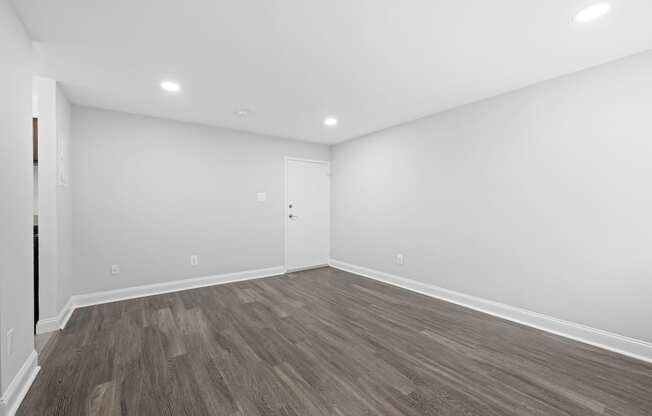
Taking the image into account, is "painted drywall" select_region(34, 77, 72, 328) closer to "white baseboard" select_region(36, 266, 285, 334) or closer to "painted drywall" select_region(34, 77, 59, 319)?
"painted drywall" select_region(34, 77, 59, 319)

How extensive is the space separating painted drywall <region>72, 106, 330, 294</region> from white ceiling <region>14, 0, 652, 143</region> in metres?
0.57

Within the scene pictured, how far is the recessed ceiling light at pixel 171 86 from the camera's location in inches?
106

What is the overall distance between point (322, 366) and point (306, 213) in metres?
3.32

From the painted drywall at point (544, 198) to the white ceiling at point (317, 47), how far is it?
0.31m

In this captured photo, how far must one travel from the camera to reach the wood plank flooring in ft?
5.34

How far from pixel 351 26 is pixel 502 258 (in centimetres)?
276

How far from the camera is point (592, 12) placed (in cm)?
169

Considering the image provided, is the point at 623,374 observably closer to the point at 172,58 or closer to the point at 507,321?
the point at 507,321

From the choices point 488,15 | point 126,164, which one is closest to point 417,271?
point 488,15

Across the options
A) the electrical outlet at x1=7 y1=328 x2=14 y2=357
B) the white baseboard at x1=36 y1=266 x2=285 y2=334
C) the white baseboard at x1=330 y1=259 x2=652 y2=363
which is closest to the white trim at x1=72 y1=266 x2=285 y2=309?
the white baseboard at x1=36 y1=266 x2=285 y2=334

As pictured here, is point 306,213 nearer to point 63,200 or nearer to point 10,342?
point 63,200

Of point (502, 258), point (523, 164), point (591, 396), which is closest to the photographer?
point (591, 396)

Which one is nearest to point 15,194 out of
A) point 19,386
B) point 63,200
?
point 19,386

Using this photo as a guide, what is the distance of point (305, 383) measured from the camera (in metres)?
1.83
